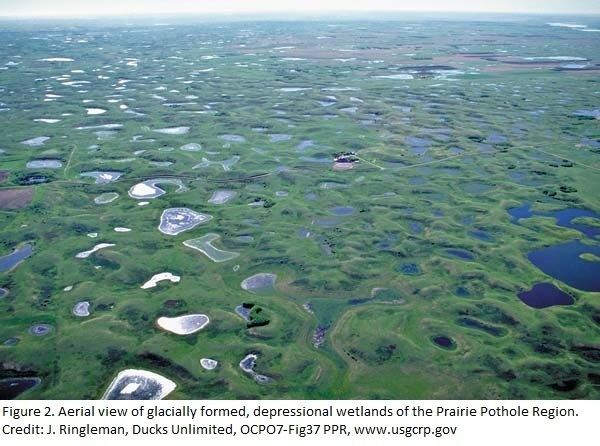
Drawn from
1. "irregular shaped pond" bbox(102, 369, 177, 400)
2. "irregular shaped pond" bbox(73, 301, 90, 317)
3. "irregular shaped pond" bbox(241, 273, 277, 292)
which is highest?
"irregular shaped pond" bbox(241, 273, 277, 292)

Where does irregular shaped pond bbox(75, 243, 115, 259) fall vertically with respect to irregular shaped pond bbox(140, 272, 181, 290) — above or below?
above

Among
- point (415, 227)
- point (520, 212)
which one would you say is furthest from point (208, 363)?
point (520, 212)

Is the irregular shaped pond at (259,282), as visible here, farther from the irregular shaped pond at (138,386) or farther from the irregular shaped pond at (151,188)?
the irregular shaped pond at (151,188)

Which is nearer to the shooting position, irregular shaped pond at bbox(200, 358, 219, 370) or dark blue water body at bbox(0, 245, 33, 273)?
irregular shaped pond at bbox(200, 358, 219, 370)

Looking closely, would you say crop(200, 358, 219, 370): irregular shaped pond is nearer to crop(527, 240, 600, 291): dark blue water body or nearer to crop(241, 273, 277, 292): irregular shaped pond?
crop(241, 273, 277, 292): irregular shaped pond

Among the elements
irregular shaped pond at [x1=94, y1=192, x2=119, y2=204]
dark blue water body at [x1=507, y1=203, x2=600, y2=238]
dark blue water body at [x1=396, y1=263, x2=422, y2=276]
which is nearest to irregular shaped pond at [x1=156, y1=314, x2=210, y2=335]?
dark blue water body at [x1=396, y1=263, x2=422, y2=276]

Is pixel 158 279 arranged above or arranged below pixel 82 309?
above

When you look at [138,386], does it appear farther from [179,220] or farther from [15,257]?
[179,220]
